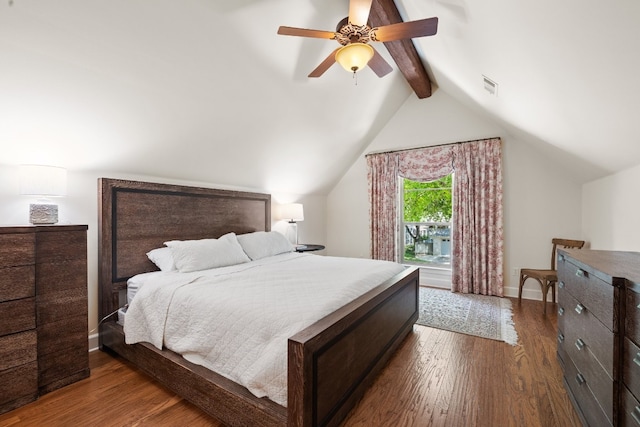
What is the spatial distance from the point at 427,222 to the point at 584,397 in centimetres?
A: 338

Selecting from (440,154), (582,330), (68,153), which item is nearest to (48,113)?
(68,153)

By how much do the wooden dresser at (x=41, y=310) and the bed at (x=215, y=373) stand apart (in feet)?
1.15

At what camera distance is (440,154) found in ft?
14.3

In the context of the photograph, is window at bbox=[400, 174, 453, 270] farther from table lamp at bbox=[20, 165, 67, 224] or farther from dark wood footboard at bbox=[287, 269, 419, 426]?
table lamp at bbox=[20, 165, 67, 224]

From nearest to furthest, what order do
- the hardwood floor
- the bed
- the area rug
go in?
the bed
the hardwood floor
the area rug

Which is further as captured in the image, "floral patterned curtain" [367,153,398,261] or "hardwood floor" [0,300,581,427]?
"floral patterned curtain" [367,153,398,261]

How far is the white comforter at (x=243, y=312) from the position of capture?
1455mm

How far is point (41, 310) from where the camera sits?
1.90 metres

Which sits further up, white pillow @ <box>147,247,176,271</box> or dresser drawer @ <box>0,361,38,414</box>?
white pillow @ <box>147,247,176,271</box>

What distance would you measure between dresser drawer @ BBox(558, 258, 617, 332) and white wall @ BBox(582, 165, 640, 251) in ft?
2.65

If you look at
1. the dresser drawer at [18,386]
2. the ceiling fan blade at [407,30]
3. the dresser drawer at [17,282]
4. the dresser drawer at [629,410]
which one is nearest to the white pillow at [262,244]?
the dresser drawer at [17,282]

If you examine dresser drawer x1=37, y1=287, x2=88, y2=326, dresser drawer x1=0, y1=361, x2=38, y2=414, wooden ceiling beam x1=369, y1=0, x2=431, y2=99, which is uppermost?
wooden ceiling beam x1=369, y1=0, x2=431, y2=99

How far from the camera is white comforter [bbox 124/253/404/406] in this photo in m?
1.46

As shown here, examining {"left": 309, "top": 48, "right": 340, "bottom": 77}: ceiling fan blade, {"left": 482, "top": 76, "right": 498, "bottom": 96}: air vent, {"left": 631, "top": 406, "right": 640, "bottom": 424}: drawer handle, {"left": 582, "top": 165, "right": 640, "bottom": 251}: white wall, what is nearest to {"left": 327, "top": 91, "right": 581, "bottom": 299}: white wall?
{"left": 582, "top": 165, "right": 640, "bottom": 251}: white wall
